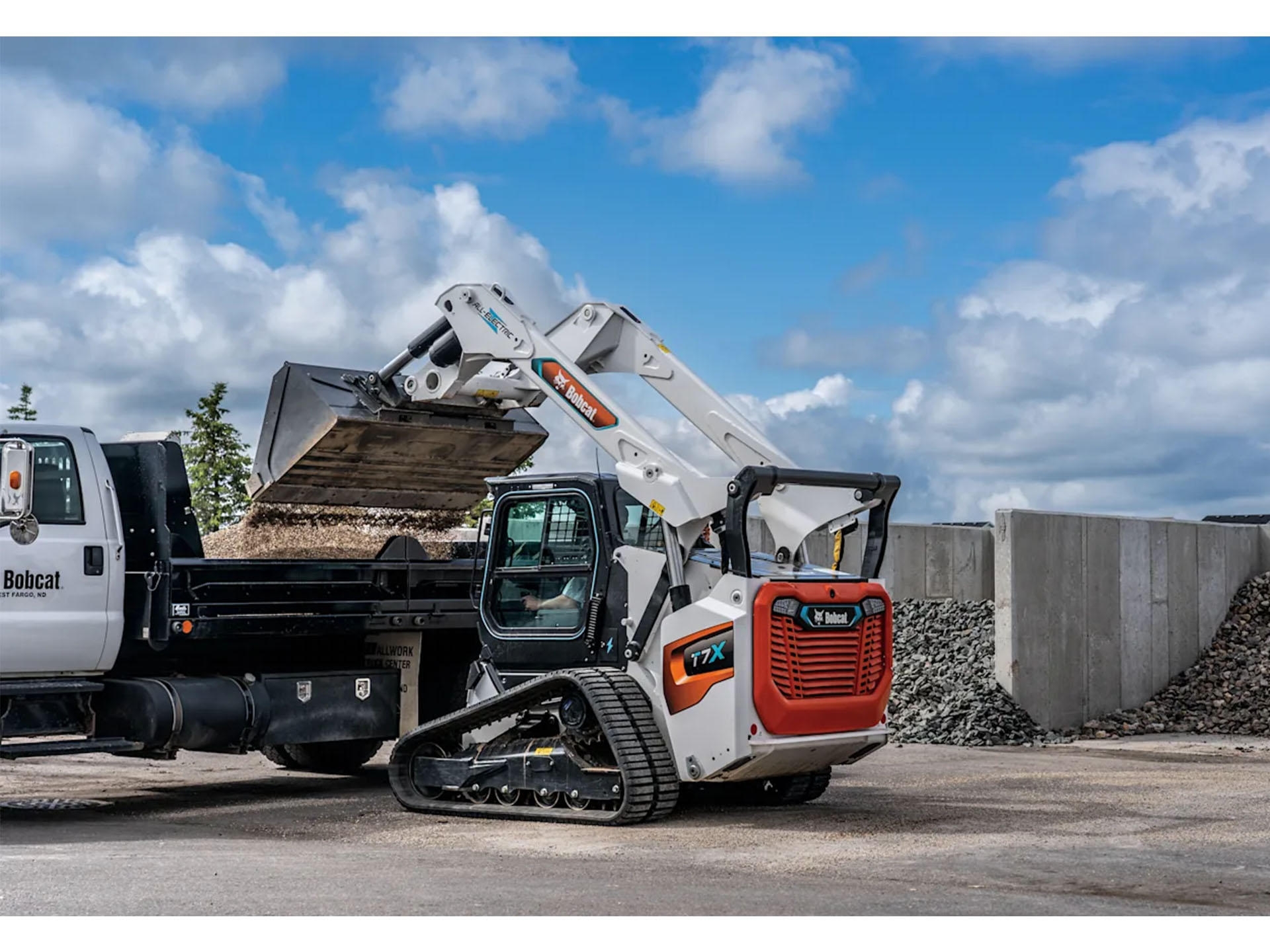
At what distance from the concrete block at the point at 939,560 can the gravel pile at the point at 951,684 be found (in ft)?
0.89

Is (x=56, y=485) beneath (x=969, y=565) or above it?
above

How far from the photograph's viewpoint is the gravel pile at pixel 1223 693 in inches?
768

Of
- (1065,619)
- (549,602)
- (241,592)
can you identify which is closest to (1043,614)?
(1065,619)

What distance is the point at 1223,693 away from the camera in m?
20.3

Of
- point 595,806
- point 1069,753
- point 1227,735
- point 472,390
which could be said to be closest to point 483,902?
point 595,806

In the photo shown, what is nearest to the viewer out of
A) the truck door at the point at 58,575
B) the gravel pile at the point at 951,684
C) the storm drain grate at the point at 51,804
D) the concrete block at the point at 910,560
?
the truck door at the point at 58,575

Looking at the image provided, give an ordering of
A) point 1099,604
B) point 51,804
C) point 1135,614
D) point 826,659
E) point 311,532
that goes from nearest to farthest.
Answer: point 826,659, point 51,804, point 311,532, point 1099,604, point 1135,614

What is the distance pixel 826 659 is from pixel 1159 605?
37.4 feet

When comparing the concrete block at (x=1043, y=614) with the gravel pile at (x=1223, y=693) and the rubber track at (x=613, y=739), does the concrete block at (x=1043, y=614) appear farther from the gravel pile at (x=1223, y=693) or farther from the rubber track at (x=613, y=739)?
the rubber track at (x=613, y=739)

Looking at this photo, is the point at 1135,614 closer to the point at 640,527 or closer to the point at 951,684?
the point at 951,684

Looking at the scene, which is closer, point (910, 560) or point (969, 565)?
point (910, 560)

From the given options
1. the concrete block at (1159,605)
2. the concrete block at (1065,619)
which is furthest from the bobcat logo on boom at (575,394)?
the concrete block at (1159,605)

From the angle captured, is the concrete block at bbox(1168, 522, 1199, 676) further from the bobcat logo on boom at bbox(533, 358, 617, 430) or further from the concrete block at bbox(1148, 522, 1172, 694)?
the bobcat logo on boom at bbox(533, 358, 617, 430)

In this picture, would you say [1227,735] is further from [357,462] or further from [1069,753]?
[357,462]
